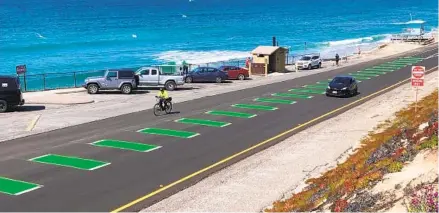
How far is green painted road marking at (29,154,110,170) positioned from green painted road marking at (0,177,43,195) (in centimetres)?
225

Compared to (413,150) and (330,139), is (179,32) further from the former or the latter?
(413,150)

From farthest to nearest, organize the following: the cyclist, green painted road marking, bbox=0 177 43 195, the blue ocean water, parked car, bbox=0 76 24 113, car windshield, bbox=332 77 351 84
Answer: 1. the blue ocean water
2. car windshield, bbox=332 77 351 84
3. parked car, bbox=0 76 24 113
4. the cyclist
5. green painted road marking, bbox=0 177 43 195

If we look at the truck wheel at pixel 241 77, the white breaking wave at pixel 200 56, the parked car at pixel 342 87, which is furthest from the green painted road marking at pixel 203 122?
the white breaking wave at pixel 200 56

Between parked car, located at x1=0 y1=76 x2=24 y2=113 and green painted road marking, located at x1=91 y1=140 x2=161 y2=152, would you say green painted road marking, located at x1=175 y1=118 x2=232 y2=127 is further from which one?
parked car, located at x1=0 y1=76 x2=24 y2=113

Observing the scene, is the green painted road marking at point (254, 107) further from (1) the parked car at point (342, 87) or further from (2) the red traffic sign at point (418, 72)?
(2) the red traffic sign at point (418, 72)

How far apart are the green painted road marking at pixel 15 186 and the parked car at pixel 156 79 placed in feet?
82.0

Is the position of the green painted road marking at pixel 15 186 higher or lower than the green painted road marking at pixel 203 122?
lower

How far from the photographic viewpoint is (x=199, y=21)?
17650cm

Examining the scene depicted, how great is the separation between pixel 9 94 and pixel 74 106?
4.20 metres

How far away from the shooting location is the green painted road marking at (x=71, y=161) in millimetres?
18691

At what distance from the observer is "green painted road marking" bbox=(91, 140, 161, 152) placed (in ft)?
70.3

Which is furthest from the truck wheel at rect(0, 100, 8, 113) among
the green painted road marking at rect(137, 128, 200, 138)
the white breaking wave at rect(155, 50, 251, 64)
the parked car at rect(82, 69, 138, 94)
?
the white breaking wave at rect(155, 50, 251, 64)

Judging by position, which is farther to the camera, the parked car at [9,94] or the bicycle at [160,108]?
the parked car at [9,94]

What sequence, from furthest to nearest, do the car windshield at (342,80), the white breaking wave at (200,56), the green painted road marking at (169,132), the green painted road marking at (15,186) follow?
the white breaking wave at (200,56)
the car windshield at (342,80)
the green painted road marking at (169,132)
the green painted road marking at (15,186)
